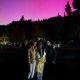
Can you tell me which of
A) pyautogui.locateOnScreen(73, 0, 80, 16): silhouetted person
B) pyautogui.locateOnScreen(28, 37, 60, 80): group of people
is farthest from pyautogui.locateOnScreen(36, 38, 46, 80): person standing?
pyautogui.locateOnScreen(73, 0, 80, 16): silhouetted person

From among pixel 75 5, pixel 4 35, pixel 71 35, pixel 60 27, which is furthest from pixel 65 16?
pixel 4 35

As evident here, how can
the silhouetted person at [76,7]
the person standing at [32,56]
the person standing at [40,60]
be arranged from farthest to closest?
the silhouetted person at [76,7]
the person standing at [40,60]
the person standing at [32,56]

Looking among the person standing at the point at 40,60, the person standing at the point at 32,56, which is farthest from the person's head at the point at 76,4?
the person standing at the point at 32,56

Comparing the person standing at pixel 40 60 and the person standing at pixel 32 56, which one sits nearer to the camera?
the person standing at pixel 32 56

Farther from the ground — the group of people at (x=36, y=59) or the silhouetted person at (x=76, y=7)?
the silhouetted person at (x=76, y=7)

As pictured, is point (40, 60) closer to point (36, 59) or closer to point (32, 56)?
point (36, 59)

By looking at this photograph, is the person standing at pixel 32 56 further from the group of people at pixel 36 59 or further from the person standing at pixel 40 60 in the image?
the person standing at pixel 40 60

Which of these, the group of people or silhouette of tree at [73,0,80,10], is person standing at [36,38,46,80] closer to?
the group of people

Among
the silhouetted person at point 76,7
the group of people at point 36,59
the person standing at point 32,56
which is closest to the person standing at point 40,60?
the group of people at point 36,59

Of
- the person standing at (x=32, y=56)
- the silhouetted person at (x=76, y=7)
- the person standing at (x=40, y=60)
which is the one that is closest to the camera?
the person standing at (x=32, y=56)

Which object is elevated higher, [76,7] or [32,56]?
[76,7]

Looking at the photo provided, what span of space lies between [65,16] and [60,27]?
525 cm

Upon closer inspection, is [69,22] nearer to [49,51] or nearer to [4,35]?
[4,35]

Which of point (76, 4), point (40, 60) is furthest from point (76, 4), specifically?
point (40, 60)
